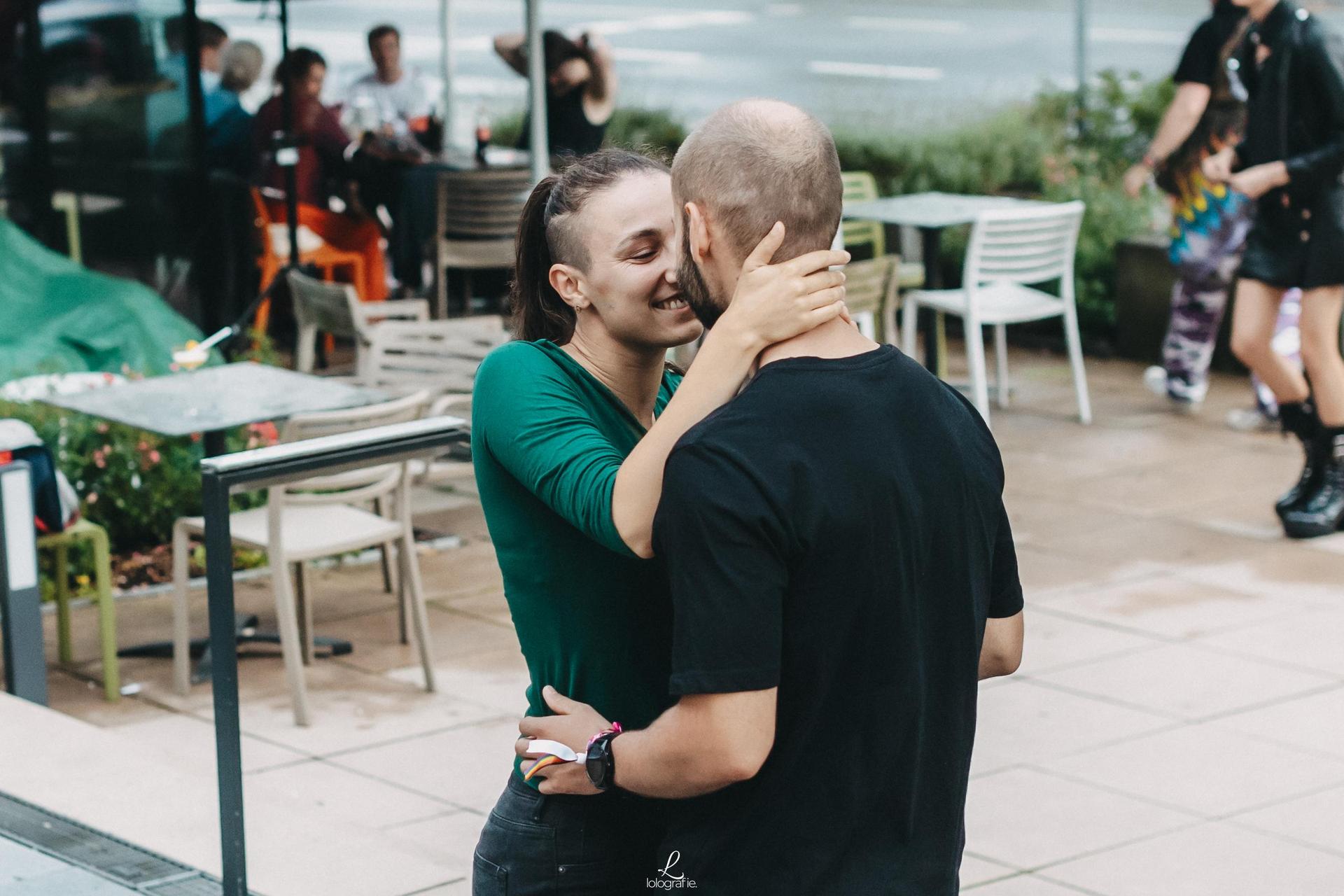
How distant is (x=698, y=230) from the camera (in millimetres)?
1947

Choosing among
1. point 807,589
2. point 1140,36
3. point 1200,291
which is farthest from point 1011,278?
point 1140,36

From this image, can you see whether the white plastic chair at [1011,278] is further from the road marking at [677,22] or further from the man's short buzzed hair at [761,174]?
the road marking at [677,22]

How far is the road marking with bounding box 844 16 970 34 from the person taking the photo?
82.7 ft

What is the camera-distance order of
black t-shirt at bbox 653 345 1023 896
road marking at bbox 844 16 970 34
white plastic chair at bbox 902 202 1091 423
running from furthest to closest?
road marking at bbox 844 16 970 34, white plastic chair at bbox 902 202 1091 423, black t-shirt at bbox 653 345 1023 896

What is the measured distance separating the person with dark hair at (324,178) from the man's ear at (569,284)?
336 inches

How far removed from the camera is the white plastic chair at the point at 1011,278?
905cm

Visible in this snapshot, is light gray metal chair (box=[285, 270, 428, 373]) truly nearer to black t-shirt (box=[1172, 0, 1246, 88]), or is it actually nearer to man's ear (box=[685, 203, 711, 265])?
black t-shirt (box=[1172, 0, 1246, 88])

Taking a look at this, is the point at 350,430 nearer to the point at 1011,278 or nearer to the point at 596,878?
the point at 596,878

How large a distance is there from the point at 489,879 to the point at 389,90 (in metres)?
10.5

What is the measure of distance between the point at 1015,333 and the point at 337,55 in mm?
11897

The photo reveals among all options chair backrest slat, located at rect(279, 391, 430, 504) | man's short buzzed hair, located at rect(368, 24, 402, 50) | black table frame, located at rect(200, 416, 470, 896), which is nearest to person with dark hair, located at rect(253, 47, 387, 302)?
man's short buzzed hair, located at rect(368, 24, 402, 50)

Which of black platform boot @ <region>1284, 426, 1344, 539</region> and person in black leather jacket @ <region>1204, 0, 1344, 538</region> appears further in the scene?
black platform boot @ <region>1284, 426, 1344, 539</region>

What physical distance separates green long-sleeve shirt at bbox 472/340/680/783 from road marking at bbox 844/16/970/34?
23.6 m

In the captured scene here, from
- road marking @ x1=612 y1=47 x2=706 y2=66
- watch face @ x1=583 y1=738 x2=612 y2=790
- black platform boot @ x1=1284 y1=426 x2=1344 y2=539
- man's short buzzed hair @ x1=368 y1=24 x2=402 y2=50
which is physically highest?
man's short buzzed hair @ x1=368 y1=24 x2=402 y2=50
